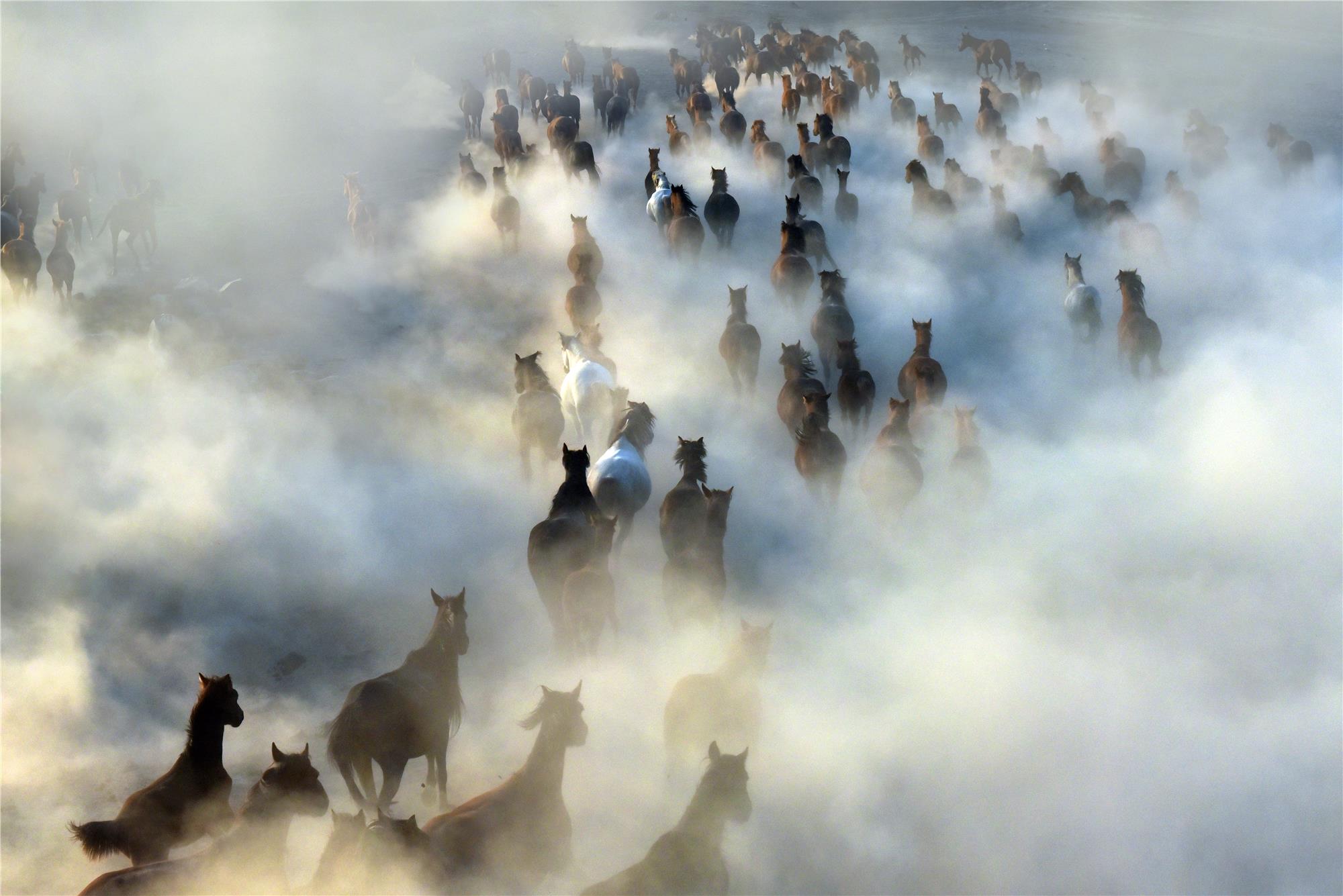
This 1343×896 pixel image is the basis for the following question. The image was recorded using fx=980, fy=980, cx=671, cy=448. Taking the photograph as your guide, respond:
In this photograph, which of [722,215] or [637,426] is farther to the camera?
[722,215]

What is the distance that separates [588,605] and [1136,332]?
29.9ft

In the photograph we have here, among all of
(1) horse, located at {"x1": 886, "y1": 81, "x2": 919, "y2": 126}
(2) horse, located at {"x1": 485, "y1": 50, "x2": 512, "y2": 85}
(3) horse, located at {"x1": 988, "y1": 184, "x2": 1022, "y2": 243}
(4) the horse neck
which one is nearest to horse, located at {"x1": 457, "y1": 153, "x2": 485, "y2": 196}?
(3) horse, located at {"x1": 988, "y1": 184, "x2": 1022, "y2": 243}

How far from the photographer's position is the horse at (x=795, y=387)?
37.7 ft

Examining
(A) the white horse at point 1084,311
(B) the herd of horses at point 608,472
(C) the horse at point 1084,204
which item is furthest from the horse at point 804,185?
(A) the white horse at point 1084,311

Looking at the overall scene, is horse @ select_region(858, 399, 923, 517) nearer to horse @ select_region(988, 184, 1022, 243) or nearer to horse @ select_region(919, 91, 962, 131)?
horse @ select_region(988, 184, 1022, 243)

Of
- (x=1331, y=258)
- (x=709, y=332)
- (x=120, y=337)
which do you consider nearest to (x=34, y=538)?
(x=120, y=337)

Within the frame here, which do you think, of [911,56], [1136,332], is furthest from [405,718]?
[911,56]

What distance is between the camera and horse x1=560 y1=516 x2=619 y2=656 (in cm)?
790

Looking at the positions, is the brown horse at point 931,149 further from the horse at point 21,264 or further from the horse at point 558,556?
the horse at point 21,264

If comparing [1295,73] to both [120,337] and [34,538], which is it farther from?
[34,538]

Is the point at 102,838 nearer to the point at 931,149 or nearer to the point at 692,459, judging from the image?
the point at 692,459

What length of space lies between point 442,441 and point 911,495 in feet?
18.4

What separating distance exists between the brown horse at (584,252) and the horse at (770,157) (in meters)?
4.99

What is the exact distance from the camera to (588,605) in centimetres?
791
